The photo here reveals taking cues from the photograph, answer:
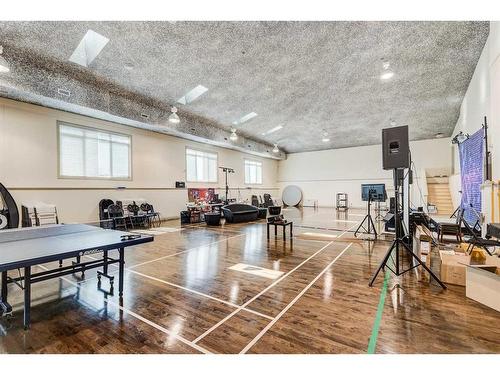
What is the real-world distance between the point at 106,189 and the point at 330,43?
23.4ft

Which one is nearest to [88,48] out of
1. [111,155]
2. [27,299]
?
[111,155]

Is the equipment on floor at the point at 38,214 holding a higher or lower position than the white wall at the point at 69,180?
lower

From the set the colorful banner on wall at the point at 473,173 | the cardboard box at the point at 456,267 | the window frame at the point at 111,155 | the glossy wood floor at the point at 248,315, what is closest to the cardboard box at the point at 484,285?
the glossy wood floor at the point at 248,315

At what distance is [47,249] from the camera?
1.98 metres

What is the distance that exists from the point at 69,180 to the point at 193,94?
4.18 metres

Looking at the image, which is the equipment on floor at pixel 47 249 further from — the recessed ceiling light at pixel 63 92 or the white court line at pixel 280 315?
the recessed ceiling light at pixel 63 92

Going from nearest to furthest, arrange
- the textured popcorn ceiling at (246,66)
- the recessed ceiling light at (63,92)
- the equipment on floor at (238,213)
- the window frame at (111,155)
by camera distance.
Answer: the textured popcorn ceiling at (246,66)
the recessed ceiling light at (63,92)
the window frame at (111,155)
the equipment on floor at (238,213)

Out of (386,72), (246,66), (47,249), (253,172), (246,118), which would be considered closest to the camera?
(47,249)

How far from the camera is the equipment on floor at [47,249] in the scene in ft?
5.74

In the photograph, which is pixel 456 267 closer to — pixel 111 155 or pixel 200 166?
pixel 111 155

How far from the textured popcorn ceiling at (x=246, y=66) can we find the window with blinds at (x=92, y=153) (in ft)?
3.16

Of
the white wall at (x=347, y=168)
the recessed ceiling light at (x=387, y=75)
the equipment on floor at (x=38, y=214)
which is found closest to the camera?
the equipment on floor at (x=38, y=214)
